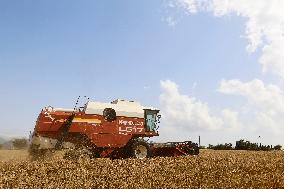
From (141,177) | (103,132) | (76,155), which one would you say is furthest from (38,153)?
(141,177)

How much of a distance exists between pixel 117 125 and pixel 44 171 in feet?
29.1

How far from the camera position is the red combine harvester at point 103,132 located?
61.3 feet

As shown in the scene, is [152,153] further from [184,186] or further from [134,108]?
[184,186]

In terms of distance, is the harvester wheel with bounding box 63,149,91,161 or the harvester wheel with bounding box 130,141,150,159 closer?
the harvester wheel with bounding box 63,149,91,161

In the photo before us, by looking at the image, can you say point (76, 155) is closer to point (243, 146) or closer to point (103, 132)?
point (103, 132)

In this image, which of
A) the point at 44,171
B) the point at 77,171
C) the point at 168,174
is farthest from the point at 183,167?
the point at 44,171

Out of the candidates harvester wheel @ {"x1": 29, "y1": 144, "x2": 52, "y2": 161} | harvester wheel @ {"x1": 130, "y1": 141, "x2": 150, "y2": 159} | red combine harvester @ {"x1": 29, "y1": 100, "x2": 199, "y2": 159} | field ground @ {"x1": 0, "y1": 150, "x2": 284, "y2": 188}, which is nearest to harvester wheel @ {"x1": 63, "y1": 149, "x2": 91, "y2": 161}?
red combine harvester @ {"x1": 29, "y1": 100, "x2": 199, "y2": 159}

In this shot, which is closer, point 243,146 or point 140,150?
point 140,150

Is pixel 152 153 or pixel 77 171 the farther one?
pixel 152 153

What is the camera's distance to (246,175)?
11.4 metres

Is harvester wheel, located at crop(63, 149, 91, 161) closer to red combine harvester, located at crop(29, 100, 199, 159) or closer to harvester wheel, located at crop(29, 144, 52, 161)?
red combine harvester, located at crop(29, 100, 199, 159)

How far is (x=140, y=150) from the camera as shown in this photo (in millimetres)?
20578

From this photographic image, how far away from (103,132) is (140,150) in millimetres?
2202

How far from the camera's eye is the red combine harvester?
1869 cm
